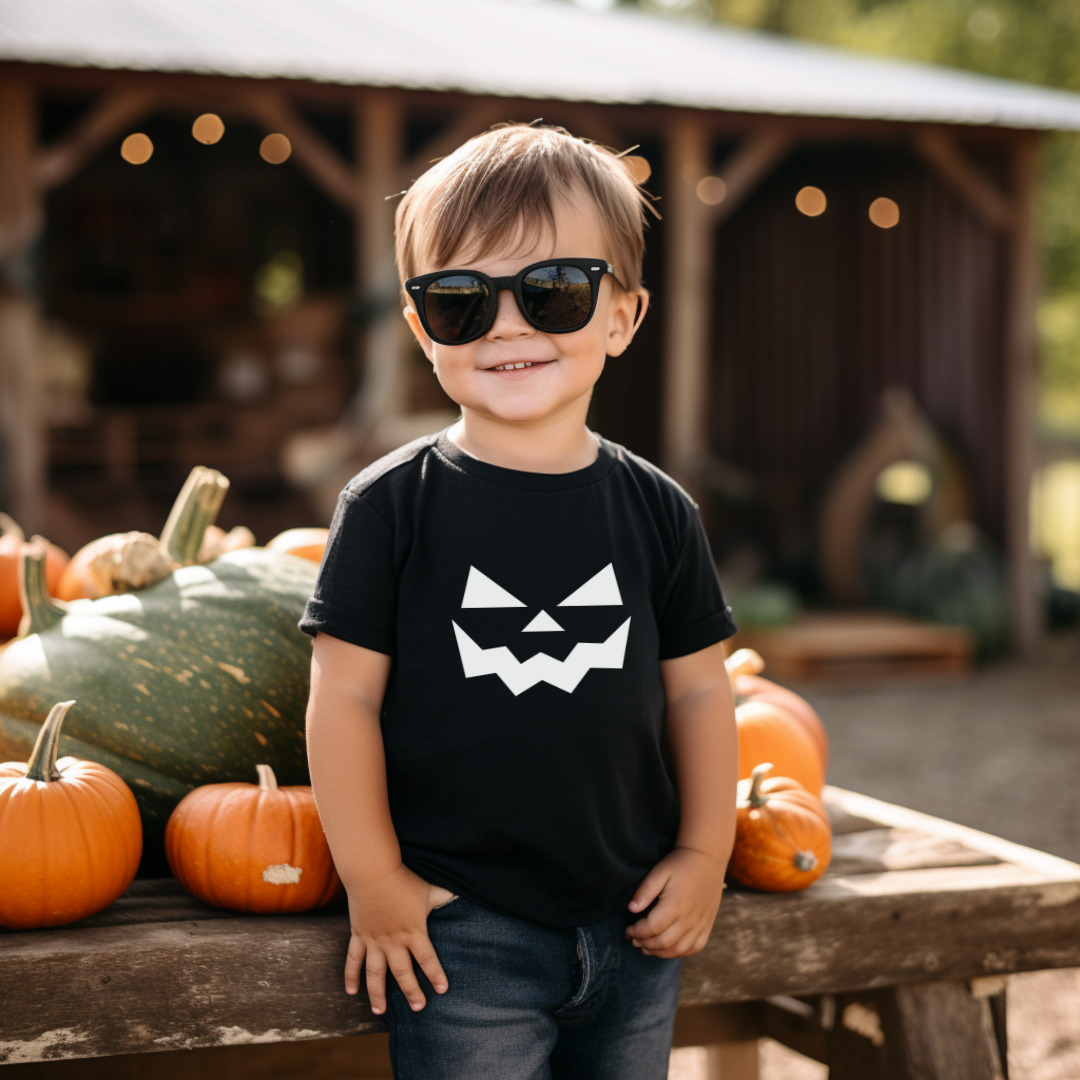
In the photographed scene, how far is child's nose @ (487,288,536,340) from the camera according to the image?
149 cm

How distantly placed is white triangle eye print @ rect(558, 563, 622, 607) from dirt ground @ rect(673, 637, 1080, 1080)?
180cm

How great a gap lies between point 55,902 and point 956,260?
9.06 m

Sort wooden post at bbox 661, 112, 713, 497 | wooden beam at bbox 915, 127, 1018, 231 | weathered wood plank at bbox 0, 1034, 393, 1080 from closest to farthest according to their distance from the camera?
1. weathered wood plank at bbox 0, 1034, 393, 1080
2. wooden post at bbox 661, 112, 713, 497
3. wooden beam at bbox 915, 127, 1018, 231

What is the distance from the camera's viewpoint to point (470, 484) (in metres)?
1.55

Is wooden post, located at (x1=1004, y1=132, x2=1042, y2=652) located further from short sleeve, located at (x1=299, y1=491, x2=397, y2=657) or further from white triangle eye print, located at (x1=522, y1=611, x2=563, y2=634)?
short sleeve, located at (x1=299, y1=491, x2=397, y2=657)

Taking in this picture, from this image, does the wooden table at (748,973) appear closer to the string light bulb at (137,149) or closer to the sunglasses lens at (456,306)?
the sunglasses lens at (456,306)

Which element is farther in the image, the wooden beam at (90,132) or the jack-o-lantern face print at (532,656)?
the wooden beam at (90,132)

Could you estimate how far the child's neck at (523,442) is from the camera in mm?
1580

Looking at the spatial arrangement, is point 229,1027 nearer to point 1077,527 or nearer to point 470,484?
point 470,484

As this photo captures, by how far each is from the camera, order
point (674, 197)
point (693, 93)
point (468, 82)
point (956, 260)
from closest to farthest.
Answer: point (468, 82) → point (693, 93) → point (674, 197) → point (956, 260)

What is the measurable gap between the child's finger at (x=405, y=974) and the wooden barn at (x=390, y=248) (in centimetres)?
607

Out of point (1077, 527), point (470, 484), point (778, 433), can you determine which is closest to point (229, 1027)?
point (470, 484)

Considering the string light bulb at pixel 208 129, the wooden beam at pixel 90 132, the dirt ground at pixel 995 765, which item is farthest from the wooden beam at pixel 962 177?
the string light bulb at pixel 208 129

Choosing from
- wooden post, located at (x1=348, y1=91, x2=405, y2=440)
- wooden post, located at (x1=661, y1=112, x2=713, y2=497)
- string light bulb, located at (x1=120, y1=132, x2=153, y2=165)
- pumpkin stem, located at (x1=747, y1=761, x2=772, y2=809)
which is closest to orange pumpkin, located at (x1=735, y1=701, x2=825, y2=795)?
pumpkin stem, located at (x1=747, y1=761, x2=772, y2=809)
